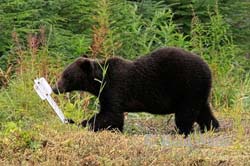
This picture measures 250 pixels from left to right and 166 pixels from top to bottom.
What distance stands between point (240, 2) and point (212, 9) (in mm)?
1144

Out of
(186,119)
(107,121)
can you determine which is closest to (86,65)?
(107,121)

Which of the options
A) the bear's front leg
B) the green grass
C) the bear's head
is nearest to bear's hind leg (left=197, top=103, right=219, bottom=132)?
the green grass

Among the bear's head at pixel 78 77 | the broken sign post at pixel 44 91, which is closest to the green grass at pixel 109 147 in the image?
the broken sign post at pixel 44 91

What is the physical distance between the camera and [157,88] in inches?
307

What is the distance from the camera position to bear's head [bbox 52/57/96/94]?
799 centimetres

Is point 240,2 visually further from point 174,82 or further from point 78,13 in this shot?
point 174,82

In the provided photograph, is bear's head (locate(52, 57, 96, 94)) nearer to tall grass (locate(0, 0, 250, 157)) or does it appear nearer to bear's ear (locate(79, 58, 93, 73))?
bear's ear (locate(79, 58, 93, 73))

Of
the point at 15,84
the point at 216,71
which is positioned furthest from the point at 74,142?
the point at 216,71

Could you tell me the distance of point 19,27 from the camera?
42.0 ft

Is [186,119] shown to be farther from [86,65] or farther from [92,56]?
[92,56]

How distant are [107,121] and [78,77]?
81 cm

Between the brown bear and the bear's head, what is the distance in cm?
1

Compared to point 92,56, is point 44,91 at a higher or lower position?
higher

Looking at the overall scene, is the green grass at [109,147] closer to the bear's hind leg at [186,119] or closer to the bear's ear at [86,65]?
the bear's hind leg at [186,119]
